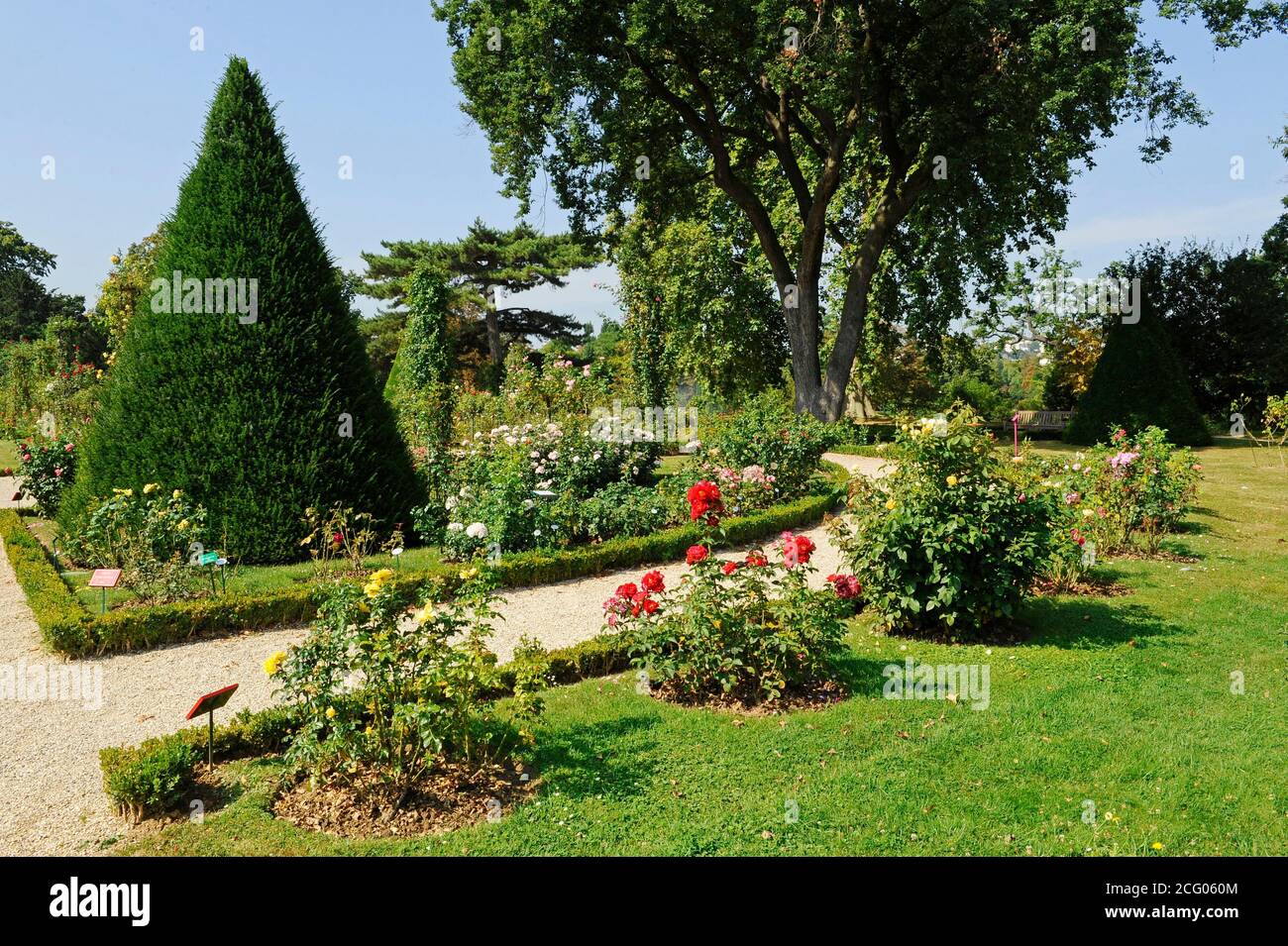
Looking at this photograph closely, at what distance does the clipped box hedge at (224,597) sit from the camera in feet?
22.3

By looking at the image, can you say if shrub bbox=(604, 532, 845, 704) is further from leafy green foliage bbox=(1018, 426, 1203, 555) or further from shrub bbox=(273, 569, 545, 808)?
leafy green foliage bbox=(1018, 426, 1203, 555)

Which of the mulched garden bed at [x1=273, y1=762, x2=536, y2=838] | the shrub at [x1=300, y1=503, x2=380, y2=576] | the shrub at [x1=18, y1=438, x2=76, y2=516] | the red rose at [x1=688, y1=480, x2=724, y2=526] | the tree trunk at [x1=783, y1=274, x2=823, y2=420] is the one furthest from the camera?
the tree trunk at [x1=783, y1=274, x2=823, y2=420]

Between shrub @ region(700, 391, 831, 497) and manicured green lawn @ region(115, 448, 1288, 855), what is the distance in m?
5.78

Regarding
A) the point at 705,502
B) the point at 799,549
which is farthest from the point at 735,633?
the point at 705,502

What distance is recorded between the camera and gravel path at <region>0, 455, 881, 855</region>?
4.30 metres

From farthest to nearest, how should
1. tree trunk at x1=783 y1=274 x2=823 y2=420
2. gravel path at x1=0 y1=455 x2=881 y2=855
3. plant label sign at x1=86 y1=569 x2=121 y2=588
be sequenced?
tree trunk at x1=783 y1=274 x2=823 y2=420 < plant label sign at x1=86 y1=569 x2=121 y2=588 < gravel path at x1=0 y1=455 x2=881 y2=855

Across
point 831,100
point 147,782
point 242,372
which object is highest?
point 831,100

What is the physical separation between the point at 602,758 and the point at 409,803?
1.09 meters

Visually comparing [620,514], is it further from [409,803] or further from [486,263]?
[486,263]

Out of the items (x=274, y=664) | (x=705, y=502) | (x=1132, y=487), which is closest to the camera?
(x=274, y=664)

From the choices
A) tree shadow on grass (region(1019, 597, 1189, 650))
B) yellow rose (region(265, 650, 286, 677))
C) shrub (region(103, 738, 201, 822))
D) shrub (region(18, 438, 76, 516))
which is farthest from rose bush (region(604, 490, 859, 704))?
shrub (region(18, 438, 76, 516))

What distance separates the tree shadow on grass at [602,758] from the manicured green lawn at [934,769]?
0.04 ft

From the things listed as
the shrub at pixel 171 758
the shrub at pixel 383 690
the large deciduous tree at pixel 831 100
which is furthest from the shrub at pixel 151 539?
the large deciduous tree at pixel 831 100

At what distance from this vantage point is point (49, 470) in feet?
38.9
